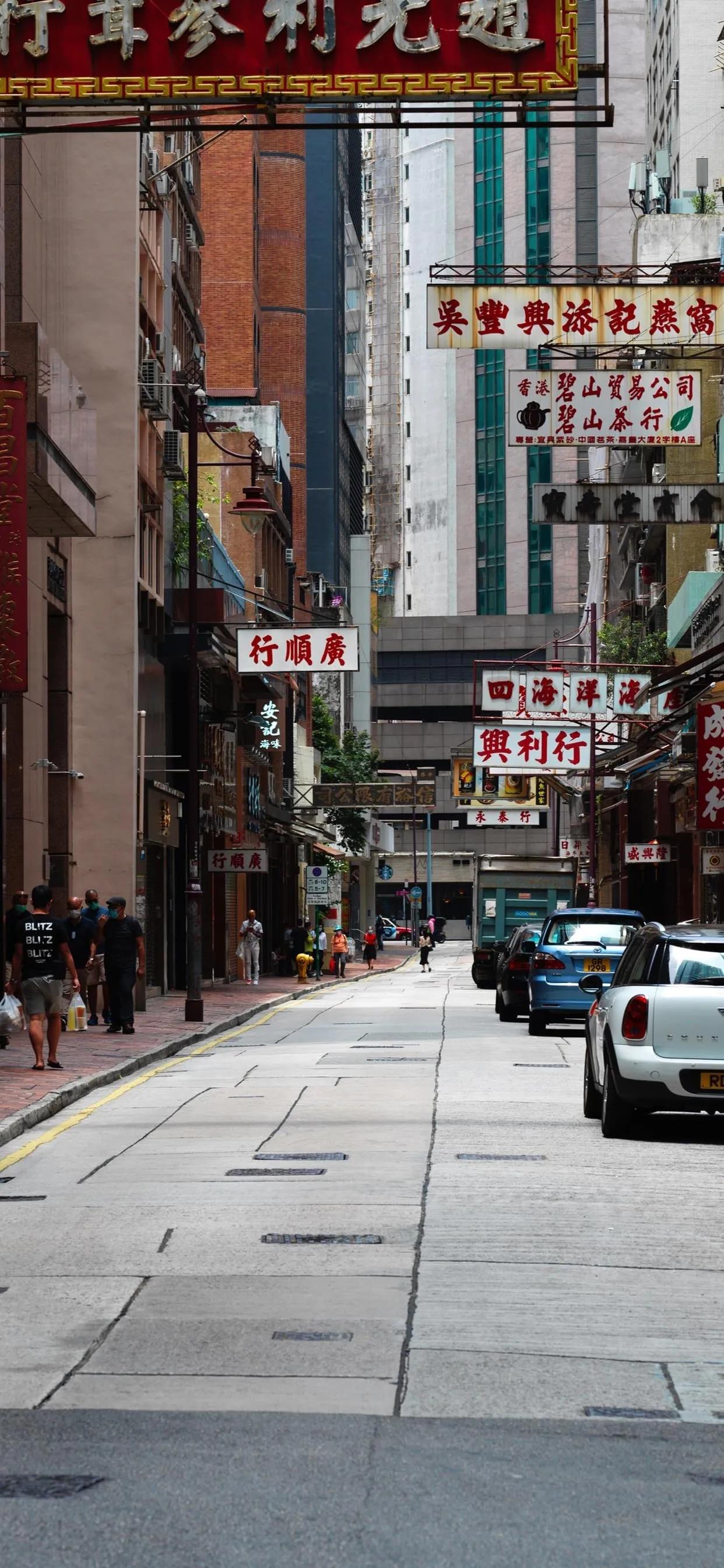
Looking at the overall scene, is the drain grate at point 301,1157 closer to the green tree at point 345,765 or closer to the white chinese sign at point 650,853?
the white chinese sign at point 650,853

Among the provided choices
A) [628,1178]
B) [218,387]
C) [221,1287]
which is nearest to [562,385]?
[628,1178]

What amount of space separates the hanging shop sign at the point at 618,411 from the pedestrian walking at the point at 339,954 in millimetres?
35442

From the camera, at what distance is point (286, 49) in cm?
1348

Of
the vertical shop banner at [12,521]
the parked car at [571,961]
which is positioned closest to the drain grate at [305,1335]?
the vertical shop banner at [12,521]

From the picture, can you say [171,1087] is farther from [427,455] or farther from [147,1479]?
[427,455]

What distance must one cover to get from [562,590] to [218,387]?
237 feet

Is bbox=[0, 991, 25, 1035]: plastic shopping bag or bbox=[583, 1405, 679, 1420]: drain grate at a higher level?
bbox=[0, 991, 25, 1035]: plastic shopping bag

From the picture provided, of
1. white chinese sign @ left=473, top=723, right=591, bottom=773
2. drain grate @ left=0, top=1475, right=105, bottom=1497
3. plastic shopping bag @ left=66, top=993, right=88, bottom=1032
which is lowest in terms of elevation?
drain grate @ left=0, top=1475, right=105, bottom=1497

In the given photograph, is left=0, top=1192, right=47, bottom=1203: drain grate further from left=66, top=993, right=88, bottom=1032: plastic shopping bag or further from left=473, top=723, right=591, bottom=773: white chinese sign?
left=473, top=723, right=591, bottom=773: white chinese sign

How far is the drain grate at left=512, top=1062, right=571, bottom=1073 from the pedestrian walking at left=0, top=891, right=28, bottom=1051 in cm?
547

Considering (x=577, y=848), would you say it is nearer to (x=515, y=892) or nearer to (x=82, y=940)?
(x=515, y=892)

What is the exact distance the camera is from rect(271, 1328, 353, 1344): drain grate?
8.30m

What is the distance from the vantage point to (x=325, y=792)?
71.8m

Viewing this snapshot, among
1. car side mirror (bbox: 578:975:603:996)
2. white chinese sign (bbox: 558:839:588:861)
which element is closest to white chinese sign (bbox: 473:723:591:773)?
white chinese sign (bbox: 558:839:588:861)
